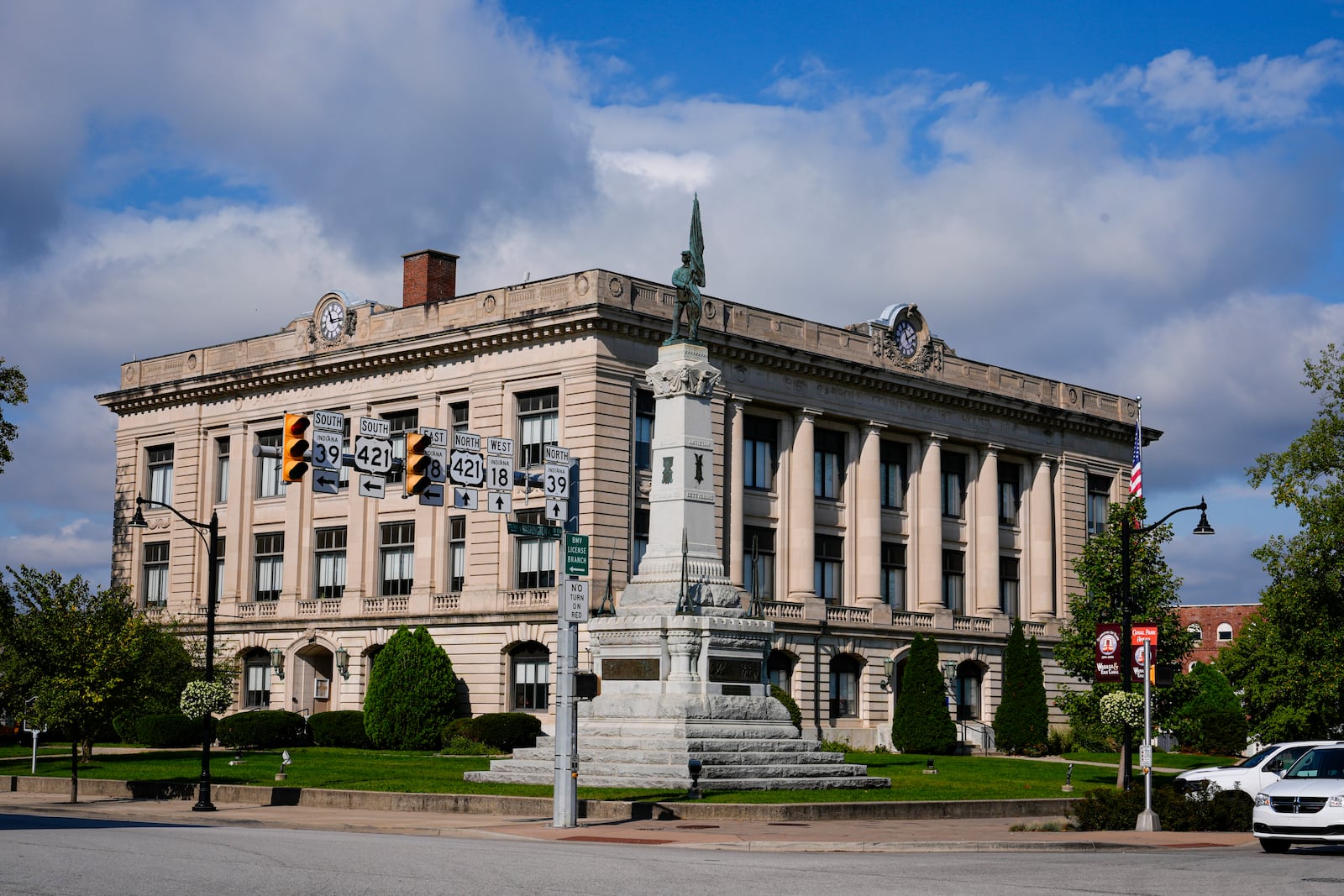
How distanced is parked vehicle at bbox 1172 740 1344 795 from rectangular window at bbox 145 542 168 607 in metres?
50.8

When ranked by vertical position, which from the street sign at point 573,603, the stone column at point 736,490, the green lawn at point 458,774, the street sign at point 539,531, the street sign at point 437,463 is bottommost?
the green lawn at point 458,774

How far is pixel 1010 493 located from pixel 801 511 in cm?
1508

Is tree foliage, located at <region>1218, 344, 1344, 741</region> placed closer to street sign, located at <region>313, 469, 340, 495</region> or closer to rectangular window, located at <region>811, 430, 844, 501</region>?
rectangular window, located at <region>811, 430, 844, 501</region>

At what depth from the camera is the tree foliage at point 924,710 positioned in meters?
64.3

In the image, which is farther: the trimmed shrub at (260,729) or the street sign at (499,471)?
the trimmed shrub at (260,729)

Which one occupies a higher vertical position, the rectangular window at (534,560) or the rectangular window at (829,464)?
the rectangular window at (829,464)

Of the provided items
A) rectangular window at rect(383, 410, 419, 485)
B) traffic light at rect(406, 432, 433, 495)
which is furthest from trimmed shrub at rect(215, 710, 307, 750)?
traffic light at rect(406, 432, 433, 495)

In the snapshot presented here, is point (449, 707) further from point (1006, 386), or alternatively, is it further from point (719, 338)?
point (1006, 386)

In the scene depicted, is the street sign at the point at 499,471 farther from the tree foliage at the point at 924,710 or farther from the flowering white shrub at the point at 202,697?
the tree foliage at the point at 924,710

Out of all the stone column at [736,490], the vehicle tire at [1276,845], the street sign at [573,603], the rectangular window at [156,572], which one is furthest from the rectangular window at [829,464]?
the vehicle tire at [1276,845]

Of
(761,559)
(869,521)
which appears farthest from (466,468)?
(869,521)

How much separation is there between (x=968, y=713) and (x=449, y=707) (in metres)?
23.8

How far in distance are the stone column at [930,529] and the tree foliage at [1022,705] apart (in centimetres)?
391

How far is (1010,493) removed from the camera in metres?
76.8
